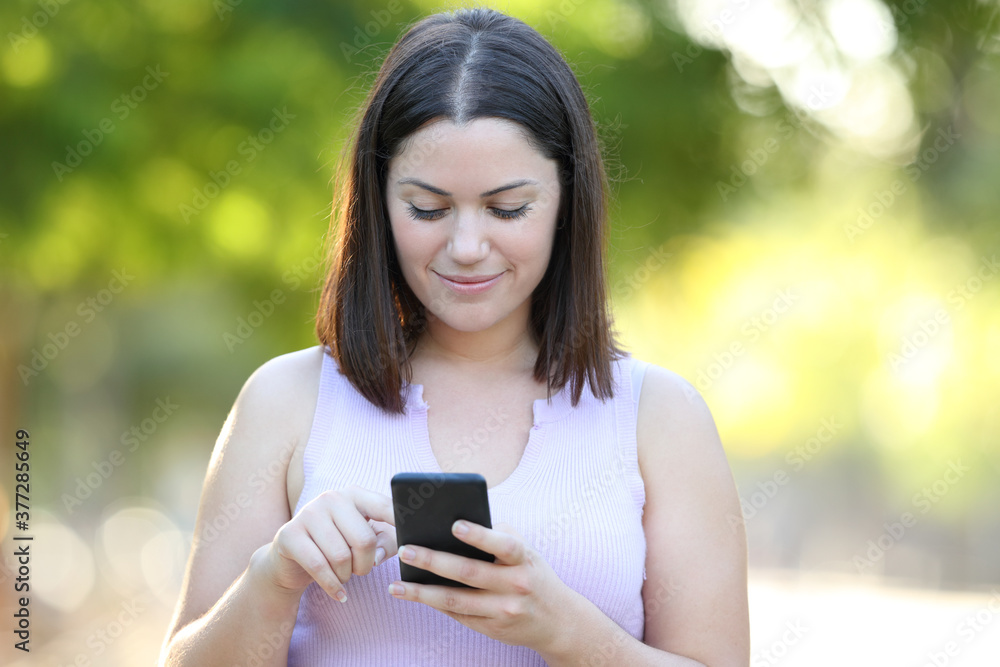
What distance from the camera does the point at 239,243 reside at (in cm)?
568

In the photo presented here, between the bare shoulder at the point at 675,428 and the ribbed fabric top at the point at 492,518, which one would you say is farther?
the bare shoulder at the point at 675,428

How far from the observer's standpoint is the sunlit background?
17.0 ft

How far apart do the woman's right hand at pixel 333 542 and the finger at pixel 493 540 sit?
0.56ft

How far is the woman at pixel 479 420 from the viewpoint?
6.54 ft

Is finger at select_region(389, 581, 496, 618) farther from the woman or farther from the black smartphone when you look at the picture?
the woman

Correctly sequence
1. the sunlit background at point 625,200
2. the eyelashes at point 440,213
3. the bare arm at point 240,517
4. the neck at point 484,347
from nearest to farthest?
the bare arm at point 240,517, the eyelashes at point 440,213, the neck at point 484,347, the sunlit background at point 625,200

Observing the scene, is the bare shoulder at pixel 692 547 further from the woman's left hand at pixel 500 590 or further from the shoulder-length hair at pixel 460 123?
the woman's left hand at pixel 500 590

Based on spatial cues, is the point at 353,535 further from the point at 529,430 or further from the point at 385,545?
the point at 529,430

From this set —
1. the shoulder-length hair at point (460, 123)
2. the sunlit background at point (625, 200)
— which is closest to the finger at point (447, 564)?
the shoulder-length hair at point (460, 123)

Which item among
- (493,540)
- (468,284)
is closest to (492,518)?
(493,540)

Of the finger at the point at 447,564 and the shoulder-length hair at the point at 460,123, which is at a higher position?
the shoulder-length hair at the point at 460,123

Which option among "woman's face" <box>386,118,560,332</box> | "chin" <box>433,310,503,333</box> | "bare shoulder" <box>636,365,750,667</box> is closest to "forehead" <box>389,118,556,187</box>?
"woman's face" <box>386,118,560,332</box>

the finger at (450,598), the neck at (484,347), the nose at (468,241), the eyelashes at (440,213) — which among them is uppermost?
the eyelashes at (440,213)

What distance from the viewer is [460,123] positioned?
2.01 meters
